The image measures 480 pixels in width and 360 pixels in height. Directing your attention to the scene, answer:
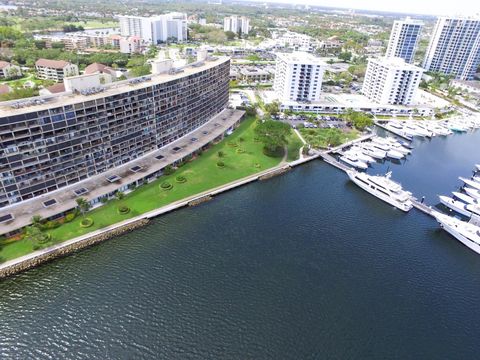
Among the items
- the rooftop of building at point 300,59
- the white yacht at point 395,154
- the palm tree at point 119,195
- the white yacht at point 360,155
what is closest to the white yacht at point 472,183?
the white yacht at point 395,154

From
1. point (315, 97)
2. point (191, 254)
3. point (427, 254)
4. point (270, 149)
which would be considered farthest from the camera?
point (315, 97)

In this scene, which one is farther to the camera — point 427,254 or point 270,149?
point 270,149

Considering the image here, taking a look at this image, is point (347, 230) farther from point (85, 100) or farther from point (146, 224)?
point (85, 100)

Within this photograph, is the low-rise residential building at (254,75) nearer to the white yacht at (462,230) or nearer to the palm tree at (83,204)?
the white yacht at (462,230)

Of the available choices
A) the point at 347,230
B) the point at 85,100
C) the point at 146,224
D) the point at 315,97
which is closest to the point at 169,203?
the point at 146,224

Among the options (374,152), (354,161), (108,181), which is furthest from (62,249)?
(374,152)

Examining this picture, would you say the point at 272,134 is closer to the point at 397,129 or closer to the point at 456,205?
the point at 456,205
